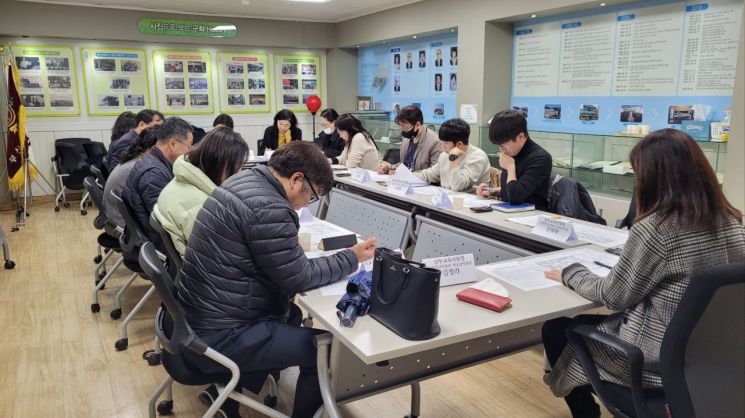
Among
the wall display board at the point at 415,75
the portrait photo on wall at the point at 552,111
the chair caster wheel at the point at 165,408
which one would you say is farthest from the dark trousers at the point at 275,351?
the wall display board at the point at 415,75

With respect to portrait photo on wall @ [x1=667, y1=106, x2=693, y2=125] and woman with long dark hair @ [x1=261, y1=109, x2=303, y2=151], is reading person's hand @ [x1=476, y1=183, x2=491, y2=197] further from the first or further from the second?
woman with long dark hair @ [x1=261, y1=109, x2=303, y2=151]

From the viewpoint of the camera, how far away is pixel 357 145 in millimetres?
5395

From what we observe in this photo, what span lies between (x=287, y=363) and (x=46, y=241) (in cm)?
476

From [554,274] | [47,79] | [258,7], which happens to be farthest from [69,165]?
[554,274]

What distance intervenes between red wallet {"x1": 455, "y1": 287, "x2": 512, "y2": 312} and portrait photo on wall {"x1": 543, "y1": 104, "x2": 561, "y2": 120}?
4.39 meters

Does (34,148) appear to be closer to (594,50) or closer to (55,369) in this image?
(55,369)

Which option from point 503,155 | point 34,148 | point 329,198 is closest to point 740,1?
point 503,155

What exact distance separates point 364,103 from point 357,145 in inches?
140

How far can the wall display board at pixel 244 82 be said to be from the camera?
26.9ft

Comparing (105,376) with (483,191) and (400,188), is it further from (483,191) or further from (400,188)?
(483,191)

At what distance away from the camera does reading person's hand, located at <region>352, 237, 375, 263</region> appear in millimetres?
2066

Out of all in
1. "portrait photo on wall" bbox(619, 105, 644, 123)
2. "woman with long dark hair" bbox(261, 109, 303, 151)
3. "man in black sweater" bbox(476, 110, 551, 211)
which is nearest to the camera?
"man in black sweater" bbox(476, 110, 551, 211)

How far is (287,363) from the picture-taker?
1822 mm

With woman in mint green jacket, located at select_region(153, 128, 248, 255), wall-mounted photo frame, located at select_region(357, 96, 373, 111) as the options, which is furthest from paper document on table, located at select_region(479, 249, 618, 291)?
wall-mounted photo frame, located at select_region(357, 96, 373, 111)
